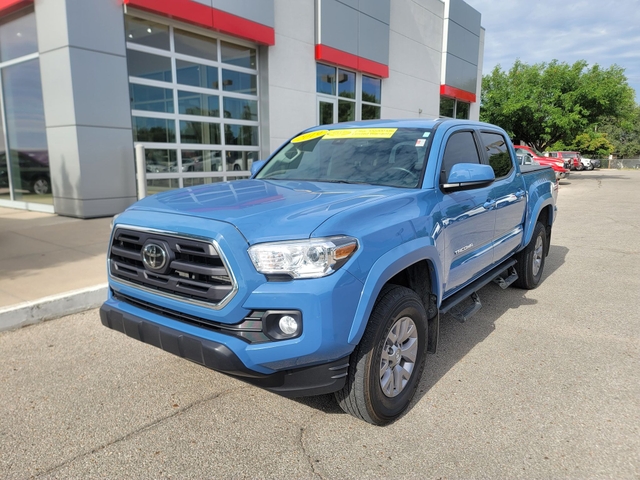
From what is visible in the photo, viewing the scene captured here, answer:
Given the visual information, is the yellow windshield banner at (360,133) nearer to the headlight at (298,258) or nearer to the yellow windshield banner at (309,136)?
the yellow windshield banner at (309,136)

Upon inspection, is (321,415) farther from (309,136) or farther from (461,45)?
(461,45)

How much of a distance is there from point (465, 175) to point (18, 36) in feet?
35.4

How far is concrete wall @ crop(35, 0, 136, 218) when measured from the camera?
8.90 metres

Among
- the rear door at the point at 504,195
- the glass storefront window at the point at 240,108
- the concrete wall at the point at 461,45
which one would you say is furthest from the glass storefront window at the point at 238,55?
the concrete wall at the point at 461,45

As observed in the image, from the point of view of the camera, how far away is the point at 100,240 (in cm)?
742

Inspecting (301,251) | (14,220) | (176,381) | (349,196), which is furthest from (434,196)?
(14,220)

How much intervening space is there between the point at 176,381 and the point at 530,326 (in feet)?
10.8

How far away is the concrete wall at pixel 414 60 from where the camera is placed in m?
18.2

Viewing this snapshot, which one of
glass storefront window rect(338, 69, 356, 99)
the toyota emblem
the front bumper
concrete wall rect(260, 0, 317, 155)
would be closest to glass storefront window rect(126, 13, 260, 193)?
concrete wall rect(260, 0, 317, 155)

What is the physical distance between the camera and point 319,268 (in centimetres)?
243

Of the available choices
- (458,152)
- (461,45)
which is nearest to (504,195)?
(458,152)

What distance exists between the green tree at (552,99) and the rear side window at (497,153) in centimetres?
2686

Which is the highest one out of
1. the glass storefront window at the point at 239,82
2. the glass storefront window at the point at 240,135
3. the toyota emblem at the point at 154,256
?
the glass storefront window at the point at 239,82

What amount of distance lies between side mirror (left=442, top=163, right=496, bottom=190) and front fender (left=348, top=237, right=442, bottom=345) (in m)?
0.55
